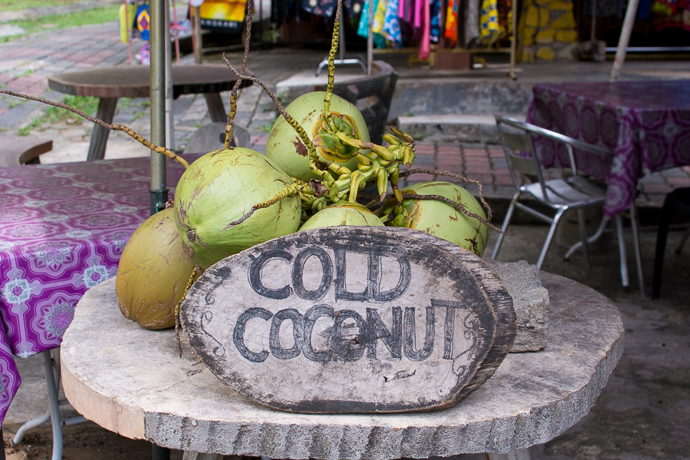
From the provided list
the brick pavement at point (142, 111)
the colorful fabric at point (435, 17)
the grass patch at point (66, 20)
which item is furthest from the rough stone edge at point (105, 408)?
the grass patch at point (66, 20)

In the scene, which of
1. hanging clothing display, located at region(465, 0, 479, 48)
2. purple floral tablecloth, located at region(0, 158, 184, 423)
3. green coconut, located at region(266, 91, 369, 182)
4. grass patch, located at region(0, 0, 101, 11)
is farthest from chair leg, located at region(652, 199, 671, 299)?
grass patch, located at region(0, 0, 101, 11)

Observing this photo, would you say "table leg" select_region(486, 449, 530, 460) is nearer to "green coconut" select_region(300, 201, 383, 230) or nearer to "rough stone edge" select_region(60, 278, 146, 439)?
"green coconut" select_region(300, 201, 383, 230)

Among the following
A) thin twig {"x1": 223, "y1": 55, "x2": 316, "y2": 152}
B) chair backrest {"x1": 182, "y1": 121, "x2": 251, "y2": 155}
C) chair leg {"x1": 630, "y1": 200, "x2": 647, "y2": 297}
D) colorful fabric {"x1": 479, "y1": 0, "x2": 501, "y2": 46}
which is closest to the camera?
thin twig {"x1": 223, "y1": 55, "x2": 316, "y2": 152}

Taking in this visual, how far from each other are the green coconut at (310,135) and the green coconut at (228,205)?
0.17m

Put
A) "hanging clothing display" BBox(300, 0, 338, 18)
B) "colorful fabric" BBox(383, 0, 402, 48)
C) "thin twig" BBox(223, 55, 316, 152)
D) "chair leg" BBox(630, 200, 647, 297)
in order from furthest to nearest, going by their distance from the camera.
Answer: "hanging clothing display" BBox(300, 0, 338, 18) < "colorful fabric" BBox(383, 0, 402, 48) < "chair leg" BBox(630, 200, 647, 297) < "thin twig" BBox(223, 55, 316, 152)

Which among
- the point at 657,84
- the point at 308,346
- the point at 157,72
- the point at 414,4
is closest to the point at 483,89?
the point at 414,4

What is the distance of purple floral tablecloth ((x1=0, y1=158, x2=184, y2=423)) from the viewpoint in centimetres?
128

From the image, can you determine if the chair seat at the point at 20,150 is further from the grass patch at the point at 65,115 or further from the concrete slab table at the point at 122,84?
the grass patch at the point at 65,115

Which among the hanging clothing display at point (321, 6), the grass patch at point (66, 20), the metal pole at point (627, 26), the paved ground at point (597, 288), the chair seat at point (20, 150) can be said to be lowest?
the paved ground at point (597, 288)

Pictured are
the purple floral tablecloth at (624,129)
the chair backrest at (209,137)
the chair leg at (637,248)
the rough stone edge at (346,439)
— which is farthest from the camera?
the chair leg at (637,248)

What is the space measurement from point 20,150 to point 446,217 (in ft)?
8.41

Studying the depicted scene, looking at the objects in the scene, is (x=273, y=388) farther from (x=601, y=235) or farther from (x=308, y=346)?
(x=601, y=235)

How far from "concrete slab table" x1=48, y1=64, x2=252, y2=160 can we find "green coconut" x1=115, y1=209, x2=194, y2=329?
1487 mm

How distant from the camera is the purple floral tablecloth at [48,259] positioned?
4.19 ft
